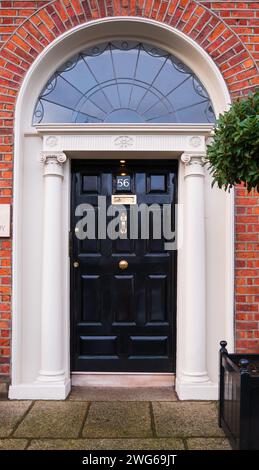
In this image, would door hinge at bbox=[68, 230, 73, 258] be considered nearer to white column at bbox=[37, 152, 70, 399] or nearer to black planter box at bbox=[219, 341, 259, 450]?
white column at bbox=[37, 152, 70, 399]

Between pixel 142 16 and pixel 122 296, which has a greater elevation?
pixel 142 16

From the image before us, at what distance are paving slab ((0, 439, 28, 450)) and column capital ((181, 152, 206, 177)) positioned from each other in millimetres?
2753

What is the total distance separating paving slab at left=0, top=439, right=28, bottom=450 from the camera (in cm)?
292

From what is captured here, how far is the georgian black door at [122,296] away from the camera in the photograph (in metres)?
4.16

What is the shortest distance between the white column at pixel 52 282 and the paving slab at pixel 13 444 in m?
0.81

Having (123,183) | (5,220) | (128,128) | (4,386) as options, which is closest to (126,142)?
(128,128)

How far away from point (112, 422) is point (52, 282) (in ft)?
4.54

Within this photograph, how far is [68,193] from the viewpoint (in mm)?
4047

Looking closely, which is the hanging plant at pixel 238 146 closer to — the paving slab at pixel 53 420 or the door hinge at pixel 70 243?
the door hinge at pixel 70 243

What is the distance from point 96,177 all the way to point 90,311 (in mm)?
1436

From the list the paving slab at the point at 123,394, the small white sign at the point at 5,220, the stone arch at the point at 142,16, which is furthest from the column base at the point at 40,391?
the stone arch at the point at 142,16

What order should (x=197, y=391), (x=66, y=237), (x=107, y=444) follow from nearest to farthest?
1. (x=107, y=444)
2. (x=197, y=391)
3. (x=66, y=237)

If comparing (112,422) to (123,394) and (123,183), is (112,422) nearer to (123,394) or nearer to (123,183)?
(123,394)

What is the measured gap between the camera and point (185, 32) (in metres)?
3.87
